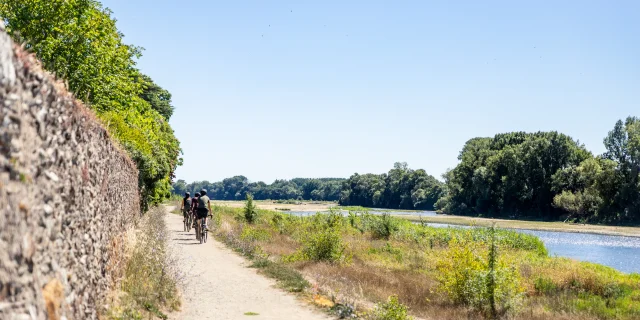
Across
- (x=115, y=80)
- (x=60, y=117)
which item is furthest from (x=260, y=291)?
(x=115, y=80)

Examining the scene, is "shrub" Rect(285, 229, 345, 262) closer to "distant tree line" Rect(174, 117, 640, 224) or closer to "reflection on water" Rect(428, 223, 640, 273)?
"reflection on water" Rect(428, 223, 640, 273)

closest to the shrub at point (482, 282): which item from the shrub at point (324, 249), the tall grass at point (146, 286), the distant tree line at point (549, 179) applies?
the shrub at point (324, 249)

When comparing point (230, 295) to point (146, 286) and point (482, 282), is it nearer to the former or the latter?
point (146, 286)

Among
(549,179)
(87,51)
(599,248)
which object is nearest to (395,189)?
(549,179)

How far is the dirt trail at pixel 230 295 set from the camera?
10391mm

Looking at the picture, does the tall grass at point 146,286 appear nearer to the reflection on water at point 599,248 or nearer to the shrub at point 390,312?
the shrub at point 390,312

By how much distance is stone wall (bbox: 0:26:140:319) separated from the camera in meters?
3.92

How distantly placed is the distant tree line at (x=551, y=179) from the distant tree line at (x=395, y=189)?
3582 cm

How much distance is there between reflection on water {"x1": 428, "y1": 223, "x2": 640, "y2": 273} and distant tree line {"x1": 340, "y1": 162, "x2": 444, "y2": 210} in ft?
291

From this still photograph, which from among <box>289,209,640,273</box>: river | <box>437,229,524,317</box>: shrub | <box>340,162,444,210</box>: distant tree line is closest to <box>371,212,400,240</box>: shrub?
<box>289,209,640,273</box>: river

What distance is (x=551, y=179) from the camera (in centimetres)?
9006

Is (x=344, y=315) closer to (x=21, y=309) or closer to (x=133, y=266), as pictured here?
(x=133, y=266)

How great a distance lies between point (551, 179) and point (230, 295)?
287 ft

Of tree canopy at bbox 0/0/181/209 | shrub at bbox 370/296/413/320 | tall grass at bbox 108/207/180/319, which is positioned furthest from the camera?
tree canopy at bbox 0/0/181/209
